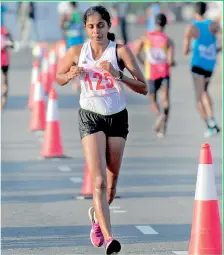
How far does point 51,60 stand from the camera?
30.6 m

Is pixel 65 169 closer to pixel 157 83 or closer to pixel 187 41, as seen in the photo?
pixel 157 83

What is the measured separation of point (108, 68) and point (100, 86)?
354mm

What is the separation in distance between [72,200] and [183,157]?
4224 millimetres

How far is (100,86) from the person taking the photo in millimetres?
9156

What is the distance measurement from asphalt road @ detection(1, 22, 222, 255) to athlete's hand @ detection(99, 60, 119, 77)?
1353 mm

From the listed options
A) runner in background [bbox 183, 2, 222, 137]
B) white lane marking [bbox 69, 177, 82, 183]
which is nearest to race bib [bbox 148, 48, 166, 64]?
runner in background [bbox 183, 2, 222, 137]

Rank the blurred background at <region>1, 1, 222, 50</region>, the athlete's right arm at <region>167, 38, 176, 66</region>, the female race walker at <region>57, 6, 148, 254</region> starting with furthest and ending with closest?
the blurred background at <region>1, 1, 222, 50</region>, the athlete's right arm at <region>167, 38, 176, 66</region>, the female race walker at <region>57, 6, 148, 254</region>

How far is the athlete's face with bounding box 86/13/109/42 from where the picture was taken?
9109mm

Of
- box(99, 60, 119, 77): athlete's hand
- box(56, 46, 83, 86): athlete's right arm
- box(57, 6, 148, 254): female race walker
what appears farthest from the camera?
box(56, 46, 83, 86): athlete's right arm

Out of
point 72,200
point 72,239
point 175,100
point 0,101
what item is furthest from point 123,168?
point 175,100

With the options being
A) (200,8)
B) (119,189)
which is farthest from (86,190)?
(200,8)

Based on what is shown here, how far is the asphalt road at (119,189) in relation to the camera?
9.80 meters

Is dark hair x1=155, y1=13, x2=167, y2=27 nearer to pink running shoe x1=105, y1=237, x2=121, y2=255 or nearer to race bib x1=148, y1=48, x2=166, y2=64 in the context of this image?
race bib x1=148, y1=48, x2=166, y2=64

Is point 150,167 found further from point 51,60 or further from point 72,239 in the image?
point 51,60
